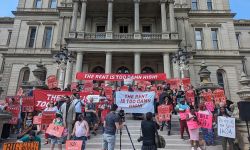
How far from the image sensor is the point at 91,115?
1014 centimetres

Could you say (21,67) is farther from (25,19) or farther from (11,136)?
(11,136)

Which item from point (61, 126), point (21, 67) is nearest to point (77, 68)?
point (21, 67)

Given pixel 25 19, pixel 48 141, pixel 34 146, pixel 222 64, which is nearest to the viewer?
pixel 34 146

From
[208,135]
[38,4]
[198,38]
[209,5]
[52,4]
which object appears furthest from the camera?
[52,4]

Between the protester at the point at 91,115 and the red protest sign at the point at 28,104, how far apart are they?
339 cm

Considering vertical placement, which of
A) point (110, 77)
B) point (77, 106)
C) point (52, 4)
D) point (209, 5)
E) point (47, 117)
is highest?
point (52, 4)

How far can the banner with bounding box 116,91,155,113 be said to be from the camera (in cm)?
1137

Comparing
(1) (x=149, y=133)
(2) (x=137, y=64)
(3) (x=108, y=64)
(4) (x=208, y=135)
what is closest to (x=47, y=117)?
(1) (x=149, y=133)

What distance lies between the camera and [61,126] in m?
7.98

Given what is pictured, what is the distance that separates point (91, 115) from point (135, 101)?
2606mm

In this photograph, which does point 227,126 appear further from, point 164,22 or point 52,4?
point 52,4

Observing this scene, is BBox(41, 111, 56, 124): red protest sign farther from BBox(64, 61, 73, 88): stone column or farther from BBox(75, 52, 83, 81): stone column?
BBox(75, 52, 83, 81): stone column

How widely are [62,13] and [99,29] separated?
5.44 m

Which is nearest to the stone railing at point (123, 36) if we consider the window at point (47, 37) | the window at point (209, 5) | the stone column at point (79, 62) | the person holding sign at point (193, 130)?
the stone column at point (79, 62)
